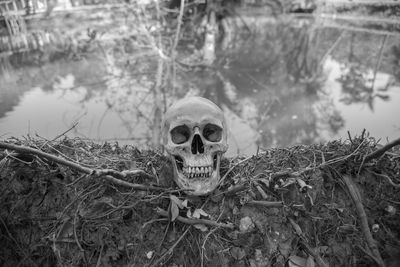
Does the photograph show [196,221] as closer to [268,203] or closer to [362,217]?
[268,203]

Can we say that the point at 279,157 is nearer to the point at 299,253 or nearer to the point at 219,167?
the point at 219,167

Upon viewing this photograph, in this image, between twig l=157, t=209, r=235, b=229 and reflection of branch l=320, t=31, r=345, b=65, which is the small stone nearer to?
twig l=157, t=209, r=235, b=229

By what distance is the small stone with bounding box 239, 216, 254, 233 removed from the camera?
1673 millimetres

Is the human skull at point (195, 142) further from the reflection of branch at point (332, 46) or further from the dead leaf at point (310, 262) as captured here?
the reflection of branch at point (332, 46)

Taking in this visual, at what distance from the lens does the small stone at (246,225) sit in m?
1.67

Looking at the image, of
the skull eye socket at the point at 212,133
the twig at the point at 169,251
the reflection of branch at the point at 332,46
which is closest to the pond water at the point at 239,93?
the reflection of branch at the point at 332,46

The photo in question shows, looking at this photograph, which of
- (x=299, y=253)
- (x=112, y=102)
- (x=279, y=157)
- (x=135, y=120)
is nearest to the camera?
(x=299, y=253)

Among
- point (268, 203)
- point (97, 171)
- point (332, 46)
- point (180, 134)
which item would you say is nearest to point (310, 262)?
point (268, 203)

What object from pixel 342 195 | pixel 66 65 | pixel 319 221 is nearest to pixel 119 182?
pixel 319 221

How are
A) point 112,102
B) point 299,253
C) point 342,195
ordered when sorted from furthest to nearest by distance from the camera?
point 112,102, point 342,195, point 299,253

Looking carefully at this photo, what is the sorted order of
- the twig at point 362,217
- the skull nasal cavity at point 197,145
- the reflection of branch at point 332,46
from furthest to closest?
the reflection of branch at point 332,46 → the skull nasal cavity at point 197,145 → the twig at point 362,217

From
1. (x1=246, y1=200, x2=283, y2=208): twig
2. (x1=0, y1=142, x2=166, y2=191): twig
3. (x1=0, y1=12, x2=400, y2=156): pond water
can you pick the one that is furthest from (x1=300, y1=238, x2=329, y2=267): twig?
(x1=0, y1=12, x2=400, y2=156): pond water

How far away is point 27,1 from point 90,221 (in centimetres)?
1011

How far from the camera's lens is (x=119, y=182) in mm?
1681
